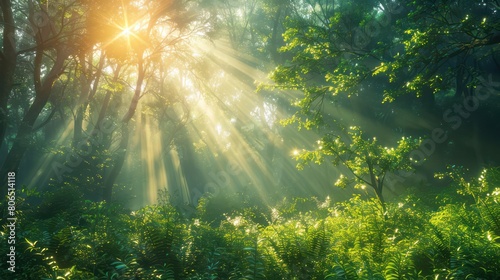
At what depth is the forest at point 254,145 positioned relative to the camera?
17.1 ft

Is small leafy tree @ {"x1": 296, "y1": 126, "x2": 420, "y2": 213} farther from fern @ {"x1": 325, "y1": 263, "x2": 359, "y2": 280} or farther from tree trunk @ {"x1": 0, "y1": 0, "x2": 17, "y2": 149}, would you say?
tree trunk @ {"x1": 0, "y1": 0, "x2": 17, "y2": 149}

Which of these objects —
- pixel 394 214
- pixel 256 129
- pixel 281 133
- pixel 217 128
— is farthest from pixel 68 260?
pixel 217 128

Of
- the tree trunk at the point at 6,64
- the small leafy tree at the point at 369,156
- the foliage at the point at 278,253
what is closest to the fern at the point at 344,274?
the foliage at the point at 278,253

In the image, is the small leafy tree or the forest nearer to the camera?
the forest

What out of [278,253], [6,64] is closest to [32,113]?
[6,64]

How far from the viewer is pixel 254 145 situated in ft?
124

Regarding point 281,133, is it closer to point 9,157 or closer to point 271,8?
point 271,8

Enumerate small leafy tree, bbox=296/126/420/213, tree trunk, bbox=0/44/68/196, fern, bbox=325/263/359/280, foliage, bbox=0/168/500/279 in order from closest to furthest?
1. fern, bbox=325/263/359/280
2. foliage, bbox=0/168/500/279
3. small leafy tree, bbox=296/126/420/213
4. tree trunk, bbox=0/44/68/196

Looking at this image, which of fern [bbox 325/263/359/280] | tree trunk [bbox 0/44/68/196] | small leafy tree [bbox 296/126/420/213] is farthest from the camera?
tree trunk [bbox 0/44/68/196]

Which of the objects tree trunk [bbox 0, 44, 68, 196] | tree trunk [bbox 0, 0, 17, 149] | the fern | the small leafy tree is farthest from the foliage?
tree trunk [bbox 0, 44, 68, 196]

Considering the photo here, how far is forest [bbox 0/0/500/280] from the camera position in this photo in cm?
520

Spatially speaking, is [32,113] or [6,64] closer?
[6,64]

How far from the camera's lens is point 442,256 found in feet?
15.8

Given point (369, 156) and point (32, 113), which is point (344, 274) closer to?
point (369, 156)
